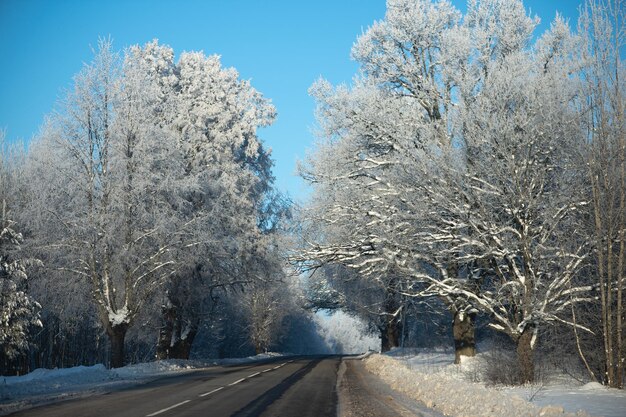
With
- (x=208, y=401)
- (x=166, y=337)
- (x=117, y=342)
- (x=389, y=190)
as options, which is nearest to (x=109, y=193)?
(x=117, y=342)

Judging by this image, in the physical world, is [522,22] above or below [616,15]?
above

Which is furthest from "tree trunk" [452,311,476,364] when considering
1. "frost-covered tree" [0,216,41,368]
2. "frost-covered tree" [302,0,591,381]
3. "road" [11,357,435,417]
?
"frost-covered tree" [0,216,41,368]

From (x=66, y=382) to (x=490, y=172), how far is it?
14.1 metres

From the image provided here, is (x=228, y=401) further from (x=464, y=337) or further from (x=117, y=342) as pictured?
(x=117, y=342)

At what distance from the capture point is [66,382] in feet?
56.1

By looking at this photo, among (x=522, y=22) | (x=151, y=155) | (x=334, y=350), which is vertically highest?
(x=522, y=22)

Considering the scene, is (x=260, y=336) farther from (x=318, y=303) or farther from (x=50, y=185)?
(x=50, y=185)

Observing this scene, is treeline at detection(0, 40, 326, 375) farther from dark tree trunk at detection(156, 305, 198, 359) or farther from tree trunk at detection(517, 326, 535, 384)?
tree trunk at detection(517, 326, 535, 384)

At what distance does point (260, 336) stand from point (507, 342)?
1430 inches

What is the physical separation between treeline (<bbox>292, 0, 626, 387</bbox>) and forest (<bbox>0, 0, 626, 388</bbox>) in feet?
0.26

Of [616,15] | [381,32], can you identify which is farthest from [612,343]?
[381,32]

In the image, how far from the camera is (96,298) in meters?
22.1

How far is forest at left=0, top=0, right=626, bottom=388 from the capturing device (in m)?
13.5

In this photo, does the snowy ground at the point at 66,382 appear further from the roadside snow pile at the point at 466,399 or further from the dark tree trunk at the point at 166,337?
the roadside snow pile at the point at 466,399
